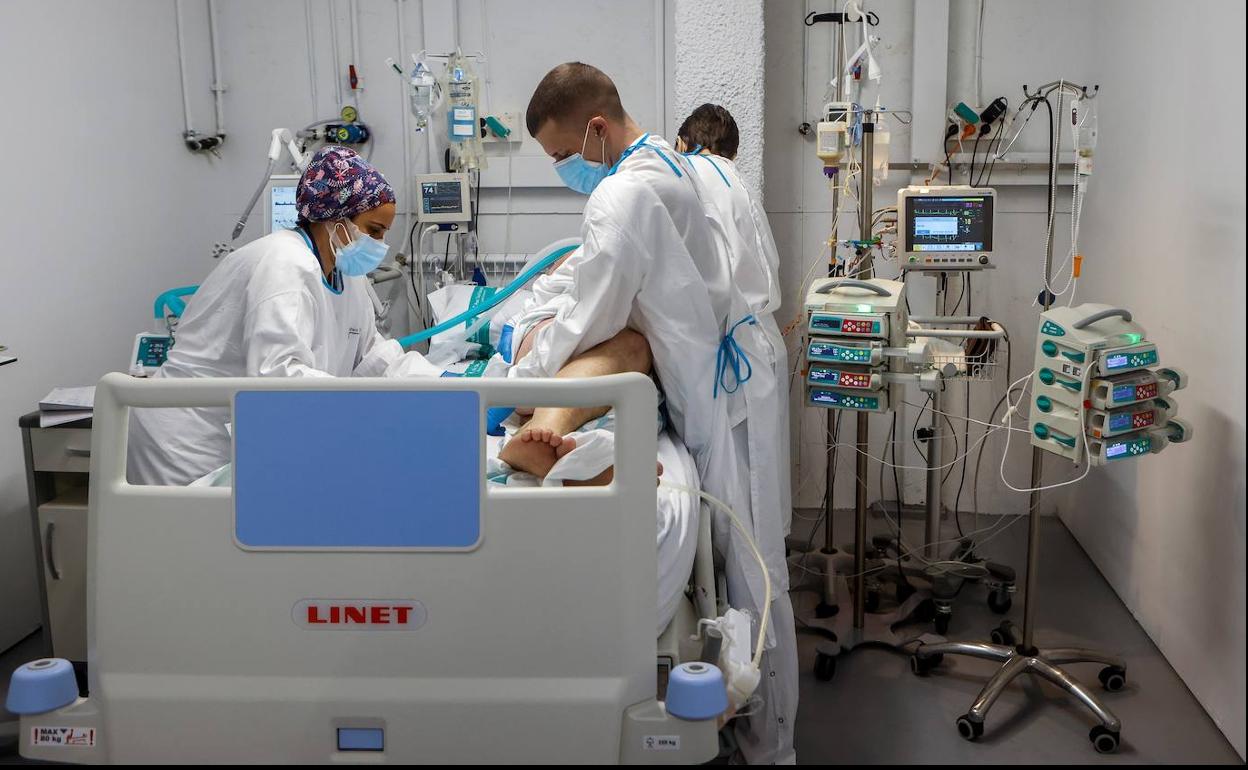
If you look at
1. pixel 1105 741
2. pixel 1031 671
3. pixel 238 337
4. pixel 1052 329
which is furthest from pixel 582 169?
pixel 1105 741

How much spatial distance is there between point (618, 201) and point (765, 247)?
116 centimetres

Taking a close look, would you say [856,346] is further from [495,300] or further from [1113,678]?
[495,300]

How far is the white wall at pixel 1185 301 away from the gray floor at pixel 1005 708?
0.07 meters

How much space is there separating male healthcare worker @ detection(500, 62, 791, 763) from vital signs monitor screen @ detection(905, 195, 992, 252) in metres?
1.02

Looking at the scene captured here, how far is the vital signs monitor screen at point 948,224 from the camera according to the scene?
3.13m

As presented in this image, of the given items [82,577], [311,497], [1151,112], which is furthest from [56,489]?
[1151,112]

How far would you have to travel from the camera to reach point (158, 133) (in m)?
3.78

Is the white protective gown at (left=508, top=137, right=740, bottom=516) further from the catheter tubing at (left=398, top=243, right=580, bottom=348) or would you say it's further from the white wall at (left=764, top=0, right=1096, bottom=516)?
the white wall at (left=764, top=0, right=1096, bottom=516)

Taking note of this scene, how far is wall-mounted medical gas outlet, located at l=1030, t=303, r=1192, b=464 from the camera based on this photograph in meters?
2.27

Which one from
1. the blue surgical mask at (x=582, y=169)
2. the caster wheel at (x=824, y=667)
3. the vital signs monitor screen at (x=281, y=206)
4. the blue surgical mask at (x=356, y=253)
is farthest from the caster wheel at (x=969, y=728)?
the vital signs monitor screen at (x=281, y=206)

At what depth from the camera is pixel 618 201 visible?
214cm

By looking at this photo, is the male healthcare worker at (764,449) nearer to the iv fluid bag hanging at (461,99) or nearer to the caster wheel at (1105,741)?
the caster wheel at (1105,741)

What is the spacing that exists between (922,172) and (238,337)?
2.63 meters

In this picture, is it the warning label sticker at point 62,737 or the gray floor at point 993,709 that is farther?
the gray floor at point 993,709
